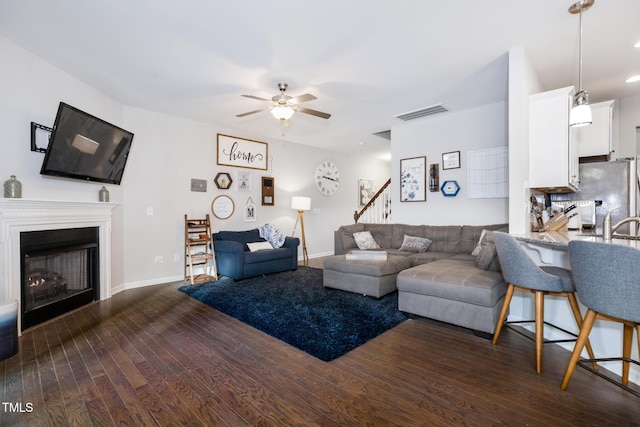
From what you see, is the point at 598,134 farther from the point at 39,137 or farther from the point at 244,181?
the point at 39,137

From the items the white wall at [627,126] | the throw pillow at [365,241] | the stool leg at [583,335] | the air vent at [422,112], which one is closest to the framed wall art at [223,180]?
the throw pillow at [365,241]

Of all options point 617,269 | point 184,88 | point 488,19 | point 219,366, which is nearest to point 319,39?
point 488,19

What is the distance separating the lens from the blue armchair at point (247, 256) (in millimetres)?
4465

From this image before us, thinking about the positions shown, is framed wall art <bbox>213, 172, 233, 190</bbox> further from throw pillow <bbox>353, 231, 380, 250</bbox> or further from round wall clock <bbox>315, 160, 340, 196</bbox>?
throw pillow <bbox>353, 231, 380, 250</bbox>

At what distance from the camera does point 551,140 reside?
9.00ft

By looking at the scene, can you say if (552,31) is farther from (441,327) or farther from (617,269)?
(441,327)

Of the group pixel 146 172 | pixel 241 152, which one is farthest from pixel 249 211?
pixel 146 172

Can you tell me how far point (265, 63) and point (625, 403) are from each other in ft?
12.2

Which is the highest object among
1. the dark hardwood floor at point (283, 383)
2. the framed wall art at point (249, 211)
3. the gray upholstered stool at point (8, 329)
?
the framed wall art at point (249, 211)

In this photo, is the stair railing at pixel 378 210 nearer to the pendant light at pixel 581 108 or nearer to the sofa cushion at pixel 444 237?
the sofa cushion at pixel 444 237

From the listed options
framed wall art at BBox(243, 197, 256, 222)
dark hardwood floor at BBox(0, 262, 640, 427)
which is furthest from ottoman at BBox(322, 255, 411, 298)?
framed wall art at BBox(243, 197, 256, 222)

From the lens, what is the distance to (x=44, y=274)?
2.98 meters

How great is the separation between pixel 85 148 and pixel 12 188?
0.81 metres

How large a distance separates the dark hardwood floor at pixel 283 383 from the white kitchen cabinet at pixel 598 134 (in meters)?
2.77
